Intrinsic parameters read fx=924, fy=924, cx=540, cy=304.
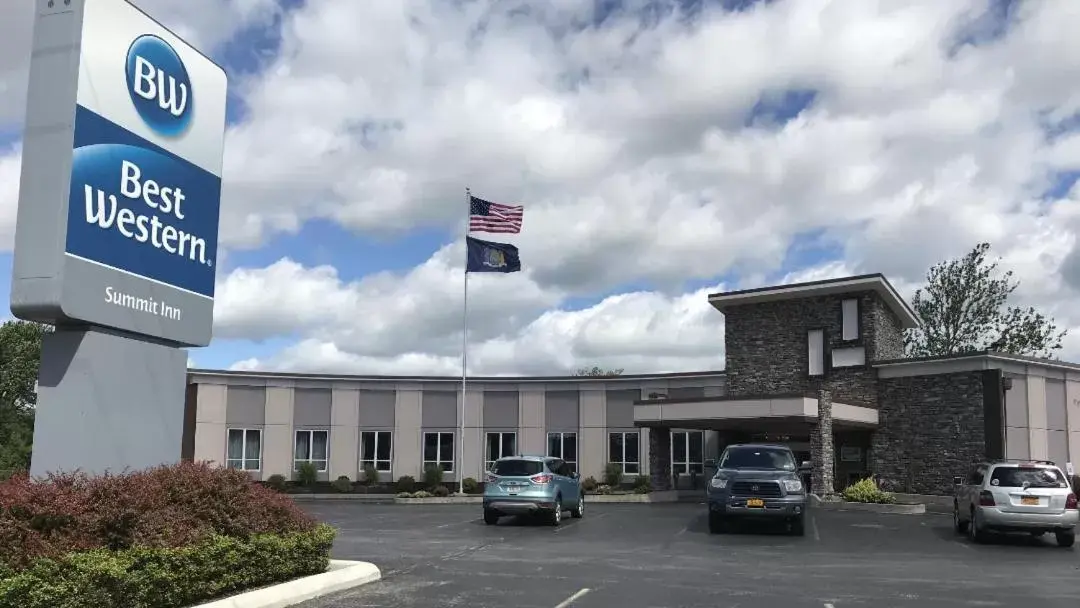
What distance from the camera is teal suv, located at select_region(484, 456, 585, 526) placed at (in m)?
22.4

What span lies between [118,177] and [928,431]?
98.2ft

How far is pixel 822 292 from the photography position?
35.5 meters

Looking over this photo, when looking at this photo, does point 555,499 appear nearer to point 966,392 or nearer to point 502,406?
point 966,392

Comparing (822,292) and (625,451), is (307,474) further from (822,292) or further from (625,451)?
(822,292)

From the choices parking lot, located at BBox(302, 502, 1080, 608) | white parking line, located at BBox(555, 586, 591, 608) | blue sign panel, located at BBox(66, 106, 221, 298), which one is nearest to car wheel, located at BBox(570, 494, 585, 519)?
parking lot, located at BBox(302, 502, 1080, 608)

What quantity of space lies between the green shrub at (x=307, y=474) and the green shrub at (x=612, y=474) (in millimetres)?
13839

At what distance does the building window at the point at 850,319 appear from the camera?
3484cm

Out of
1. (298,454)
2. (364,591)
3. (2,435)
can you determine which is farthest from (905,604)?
(2,435)

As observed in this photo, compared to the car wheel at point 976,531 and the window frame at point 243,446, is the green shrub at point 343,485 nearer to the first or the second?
the window frame at point 243,446

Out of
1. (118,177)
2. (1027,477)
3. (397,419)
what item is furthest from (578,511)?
(397,419)

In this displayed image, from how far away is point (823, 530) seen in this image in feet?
71.5

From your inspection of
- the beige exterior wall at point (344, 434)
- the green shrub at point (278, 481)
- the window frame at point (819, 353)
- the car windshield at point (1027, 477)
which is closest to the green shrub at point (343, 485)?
the beige exterior wall at point (344, 434)

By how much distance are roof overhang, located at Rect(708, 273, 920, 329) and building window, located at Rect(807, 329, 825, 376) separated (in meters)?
1.55

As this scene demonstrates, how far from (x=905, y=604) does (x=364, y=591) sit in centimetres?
686
